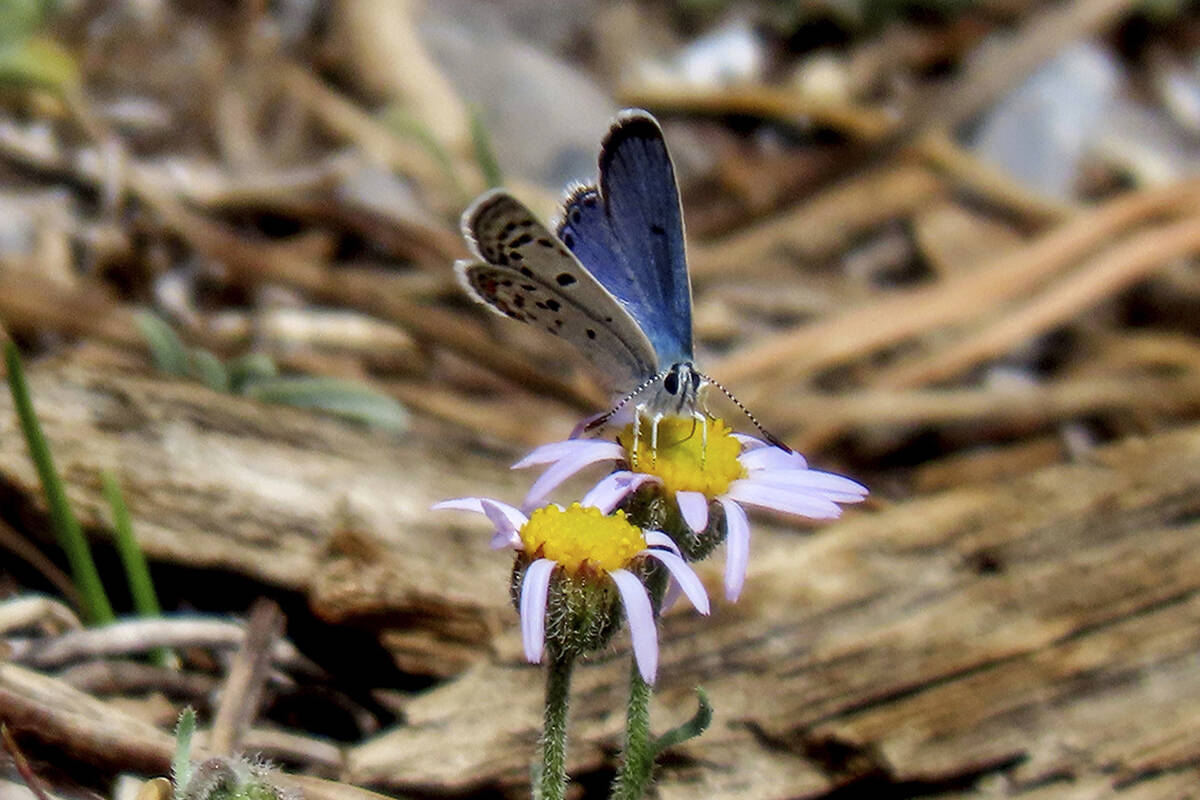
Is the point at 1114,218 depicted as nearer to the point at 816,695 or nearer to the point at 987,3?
the point at 987,3

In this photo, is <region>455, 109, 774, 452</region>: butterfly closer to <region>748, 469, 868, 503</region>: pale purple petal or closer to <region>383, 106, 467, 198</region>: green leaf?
<region>748, 469, 868, 503</region>: pale purple petal

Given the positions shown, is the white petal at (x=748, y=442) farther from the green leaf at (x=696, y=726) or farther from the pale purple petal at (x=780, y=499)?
the green leaf at (x=696, y=726)

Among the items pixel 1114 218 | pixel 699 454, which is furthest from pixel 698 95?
pixel 699 454

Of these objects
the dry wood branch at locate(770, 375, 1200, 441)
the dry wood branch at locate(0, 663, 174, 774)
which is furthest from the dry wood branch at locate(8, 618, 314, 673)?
the dry wood branch at locate(770, 375, 1200, 441)

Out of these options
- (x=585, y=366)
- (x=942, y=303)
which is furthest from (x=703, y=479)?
(x=942, y=303)

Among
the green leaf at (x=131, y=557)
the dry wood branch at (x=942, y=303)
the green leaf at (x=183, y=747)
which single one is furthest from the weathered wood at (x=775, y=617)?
the dry wood branch at (x=942, y=303)
